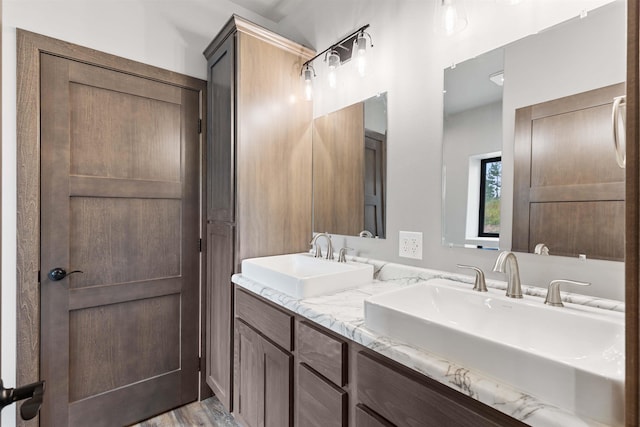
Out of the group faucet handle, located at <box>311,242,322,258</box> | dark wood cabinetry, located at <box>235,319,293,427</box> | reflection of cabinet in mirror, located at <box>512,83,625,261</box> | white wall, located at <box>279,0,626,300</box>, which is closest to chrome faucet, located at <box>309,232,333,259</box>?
faucet handle, located at <box>311,242,322,258</box>

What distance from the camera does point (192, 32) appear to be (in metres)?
2.15

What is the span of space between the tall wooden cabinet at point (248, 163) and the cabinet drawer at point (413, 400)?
1.06 meters

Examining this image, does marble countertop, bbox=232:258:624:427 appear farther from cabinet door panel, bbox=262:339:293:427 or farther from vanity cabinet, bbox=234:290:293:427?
cabinet door panel, bbox=262:339:293:427

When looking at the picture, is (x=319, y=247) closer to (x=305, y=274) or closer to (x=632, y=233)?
(x=305, y=274)

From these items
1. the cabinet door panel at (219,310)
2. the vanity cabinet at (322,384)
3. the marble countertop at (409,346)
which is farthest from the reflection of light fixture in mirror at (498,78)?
the cabinet door panel at (219,310)

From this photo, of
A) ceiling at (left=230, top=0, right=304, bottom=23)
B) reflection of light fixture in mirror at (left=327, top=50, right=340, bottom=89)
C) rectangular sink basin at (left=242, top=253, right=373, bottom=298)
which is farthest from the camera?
ceiling at (left=230, top=0, right=304, bottom=23)

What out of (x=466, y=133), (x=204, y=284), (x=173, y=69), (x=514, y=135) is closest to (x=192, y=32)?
(x=173, y=69)

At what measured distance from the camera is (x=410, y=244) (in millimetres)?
1541

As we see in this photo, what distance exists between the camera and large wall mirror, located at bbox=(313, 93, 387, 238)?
1703 mm

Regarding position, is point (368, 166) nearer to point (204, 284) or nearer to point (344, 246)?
point (344, 246)

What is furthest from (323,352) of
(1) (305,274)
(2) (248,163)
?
(2) (248,163)

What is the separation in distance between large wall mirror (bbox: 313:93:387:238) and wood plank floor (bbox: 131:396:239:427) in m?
1.29

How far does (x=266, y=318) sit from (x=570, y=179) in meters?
1.29

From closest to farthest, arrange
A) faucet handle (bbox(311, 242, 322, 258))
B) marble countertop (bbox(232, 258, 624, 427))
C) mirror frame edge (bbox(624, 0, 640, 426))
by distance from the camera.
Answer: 1. mirror frame edge (bbox(624, 0, 640, 426))
2. marble countertop (bbox(232, 258, 624, 427))
3. faucet handle (bbox(311, 242, 322, 258))
